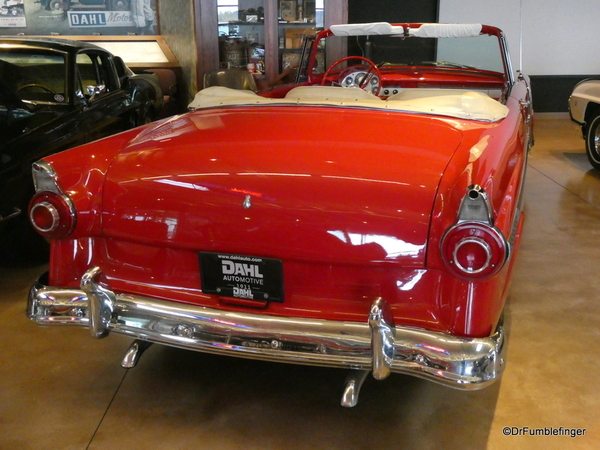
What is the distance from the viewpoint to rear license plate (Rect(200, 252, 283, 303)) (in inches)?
72.2

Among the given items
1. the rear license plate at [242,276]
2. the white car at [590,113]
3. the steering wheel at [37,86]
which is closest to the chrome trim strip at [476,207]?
the rear license plate at [242,276]

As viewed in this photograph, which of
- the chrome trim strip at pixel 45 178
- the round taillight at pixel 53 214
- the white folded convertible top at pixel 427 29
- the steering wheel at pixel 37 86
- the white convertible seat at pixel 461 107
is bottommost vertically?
the round taillight at pixel 53 214

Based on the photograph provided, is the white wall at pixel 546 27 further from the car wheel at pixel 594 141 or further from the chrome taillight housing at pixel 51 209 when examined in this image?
the chrome taillight housing at pixel 51 209

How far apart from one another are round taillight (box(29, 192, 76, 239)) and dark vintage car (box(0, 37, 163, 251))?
4.04 feet

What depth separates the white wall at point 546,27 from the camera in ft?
29.9

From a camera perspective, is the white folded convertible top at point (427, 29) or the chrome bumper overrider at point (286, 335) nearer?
the chrome bumper overrider at point (286, 335)

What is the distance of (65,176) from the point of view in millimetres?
2027

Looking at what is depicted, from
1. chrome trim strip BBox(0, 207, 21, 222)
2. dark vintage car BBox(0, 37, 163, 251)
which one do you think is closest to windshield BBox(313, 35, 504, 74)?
dark vintage car BBox(0, 37, 163, 251)

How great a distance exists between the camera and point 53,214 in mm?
1974

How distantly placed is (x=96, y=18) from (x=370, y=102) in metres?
7.13

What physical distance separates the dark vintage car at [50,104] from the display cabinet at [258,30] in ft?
10.0

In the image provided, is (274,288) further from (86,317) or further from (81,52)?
(81,52)

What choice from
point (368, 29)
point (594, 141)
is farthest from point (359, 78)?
point (594, 141)

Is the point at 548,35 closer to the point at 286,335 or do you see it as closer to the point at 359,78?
the point at 359,78
